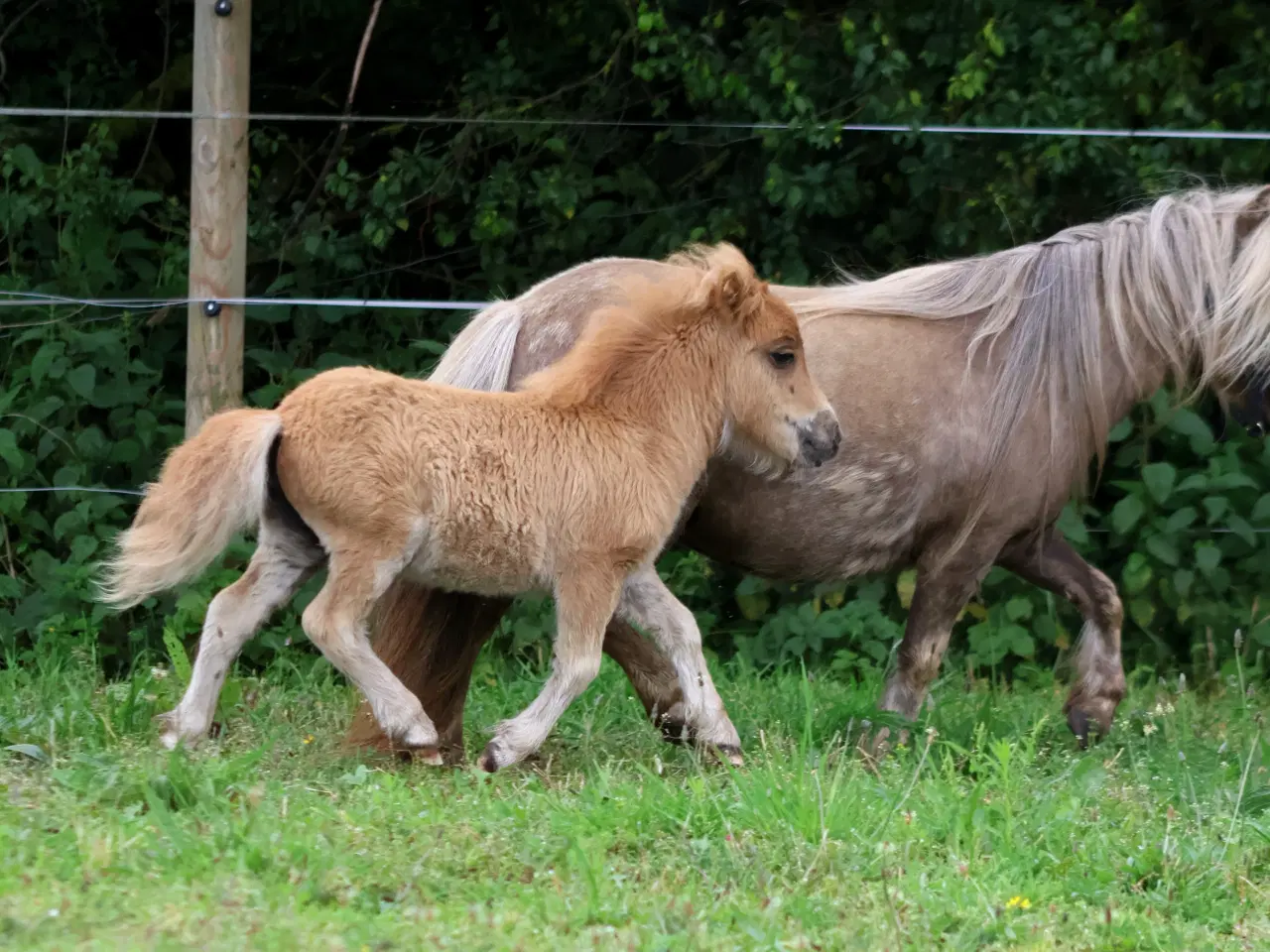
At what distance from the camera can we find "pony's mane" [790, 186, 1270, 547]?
5.23 m

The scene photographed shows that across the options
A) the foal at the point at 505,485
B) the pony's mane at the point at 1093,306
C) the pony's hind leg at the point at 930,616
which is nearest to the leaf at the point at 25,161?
the foal at the point at 505,485

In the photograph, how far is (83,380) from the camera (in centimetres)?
684

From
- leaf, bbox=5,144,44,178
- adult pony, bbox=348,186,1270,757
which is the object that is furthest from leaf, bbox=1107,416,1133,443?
leaf, bbox=5,144,44,178

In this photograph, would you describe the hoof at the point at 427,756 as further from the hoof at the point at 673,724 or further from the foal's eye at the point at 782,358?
the foal's eye at the point at 782,358

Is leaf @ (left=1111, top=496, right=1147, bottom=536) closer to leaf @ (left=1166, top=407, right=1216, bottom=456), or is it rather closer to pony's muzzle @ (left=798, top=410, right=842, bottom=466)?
leaf @ (left=1166, top=407, right=1216, bottom=456)

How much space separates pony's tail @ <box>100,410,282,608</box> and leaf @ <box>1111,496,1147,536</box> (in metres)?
3.97

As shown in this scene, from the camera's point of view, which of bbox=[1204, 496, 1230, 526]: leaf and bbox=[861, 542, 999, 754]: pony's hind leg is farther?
bbox=[1204, 496, 1230, 526]: leaf

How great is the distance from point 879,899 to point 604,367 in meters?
1.73

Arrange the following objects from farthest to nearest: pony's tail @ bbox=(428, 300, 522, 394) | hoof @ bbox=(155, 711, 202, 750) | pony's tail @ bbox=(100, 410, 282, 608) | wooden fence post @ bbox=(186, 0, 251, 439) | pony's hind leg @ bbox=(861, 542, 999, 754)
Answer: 1. wooden fence post @ bbox=(186, 0, 251, 439)
2. pony's hind leg @ bbox=(861, 542, 999, 754)
3. pony's tail @ bbox=(428, 300, 522, 394)
4. hoof @ bbox=(155, 711, 202, 750)
5. pony's tail @ bbox=(100, 410, 282, 608)

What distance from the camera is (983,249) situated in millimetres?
7305

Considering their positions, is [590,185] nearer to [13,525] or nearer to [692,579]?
[692,579]

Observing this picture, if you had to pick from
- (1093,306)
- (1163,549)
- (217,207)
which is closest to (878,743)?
(1093,306)

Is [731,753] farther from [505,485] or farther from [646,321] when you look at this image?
[646,321]

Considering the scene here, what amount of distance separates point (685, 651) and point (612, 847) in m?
0.94
